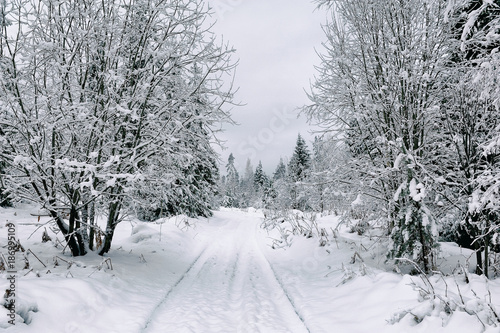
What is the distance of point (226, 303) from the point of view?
19.2 feet

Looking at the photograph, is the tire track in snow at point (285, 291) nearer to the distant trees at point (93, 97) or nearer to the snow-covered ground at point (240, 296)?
the snow-covered ground at point (240, 296)

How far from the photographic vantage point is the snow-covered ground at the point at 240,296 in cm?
407

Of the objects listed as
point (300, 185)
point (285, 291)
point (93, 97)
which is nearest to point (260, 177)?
point (300, 185)

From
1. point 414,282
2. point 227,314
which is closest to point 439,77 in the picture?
point 414,282

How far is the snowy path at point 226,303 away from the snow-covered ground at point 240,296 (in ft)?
0.06

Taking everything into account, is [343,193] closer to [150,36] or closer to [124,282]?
[124,282]

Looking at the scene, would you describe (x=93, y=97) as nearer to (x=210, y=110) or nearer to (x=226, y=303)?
(x=210, y=110)

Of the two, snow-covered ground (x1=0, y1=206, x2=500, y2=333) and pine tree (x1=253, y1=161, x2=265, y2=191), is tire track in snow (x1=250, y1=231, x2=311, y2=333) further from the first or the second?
pine tree (x1=253, y1=161, x2=265, y2=191)

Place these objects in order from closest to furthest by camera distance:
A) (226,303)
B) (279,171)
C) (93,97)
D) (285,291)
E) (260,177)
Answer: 1. (226,303)
2. (285,291)
3. (93,97)
4. (260,177)
5. (279,171)

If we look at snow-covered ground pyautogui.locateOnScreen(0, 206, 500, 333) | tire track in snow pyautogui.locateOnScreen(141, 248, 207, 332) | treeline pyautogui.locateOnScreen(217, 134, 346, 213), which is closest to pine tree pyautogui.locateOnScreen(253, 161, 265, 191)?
treeline pyautogui.locateOnScreen(217, 134, 346, 213)

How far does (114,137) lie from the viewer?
303 inches

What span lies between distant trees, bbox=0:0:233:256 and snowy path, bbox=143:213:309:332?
2.55m

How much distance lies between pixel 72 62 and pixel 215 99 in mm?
3472

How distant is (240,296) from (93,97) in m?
6.16
